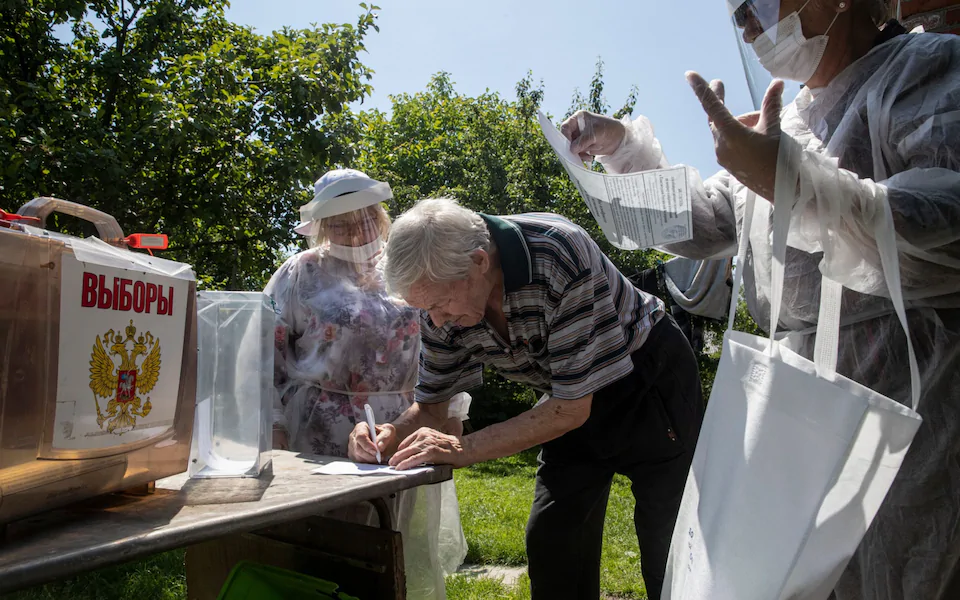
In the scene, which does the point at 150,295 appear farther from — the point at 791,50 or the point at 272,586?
the point at 791,50

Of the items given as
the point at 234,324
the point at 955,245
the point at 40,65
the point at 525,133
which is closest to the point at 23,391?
the point at 234,324

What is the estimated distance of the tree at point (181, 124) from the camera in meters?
4.35

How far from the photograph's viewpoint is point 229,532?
104 cm

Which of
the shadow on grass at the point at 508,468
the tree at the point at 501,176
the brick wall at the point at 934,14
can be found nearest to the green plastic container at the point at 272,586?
the brick wall at the point at 934,14

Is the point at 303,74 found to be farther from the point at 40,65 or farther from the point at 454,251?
the point at 454,251

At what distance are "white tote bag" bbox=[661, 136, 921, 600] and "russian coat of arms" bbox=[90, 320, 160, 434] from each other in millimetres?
947

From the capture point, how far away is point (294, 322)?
2.37m

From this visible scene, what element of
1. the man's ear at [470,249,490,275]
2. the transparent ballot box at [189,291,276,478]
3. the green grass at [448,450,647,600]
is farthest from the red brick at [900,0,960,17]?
the green grass at [448,450,647,600]

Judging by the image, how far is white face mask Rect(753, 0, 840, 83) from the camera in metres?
1.37

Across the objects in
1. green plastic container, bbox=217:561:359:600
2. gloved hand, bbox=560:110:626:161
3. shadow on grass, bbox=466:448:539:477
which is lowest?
shadow on grass, bbox=466:448:539:477

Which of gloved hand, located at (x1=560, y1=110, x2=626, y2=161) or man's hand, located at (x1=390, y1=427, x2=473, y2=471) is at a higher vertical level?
gloved hand, located at (x1=560, y1=110, x2=626, y2=161)

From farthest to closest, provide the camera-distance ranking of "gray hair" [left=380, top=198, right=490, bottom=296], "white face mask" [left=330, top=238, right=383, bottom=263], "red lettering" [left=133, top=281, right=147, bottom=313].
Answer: "white face mask" [left=330, top=238, right=383, bottom=263]
"gray hair" [left=380, top=198, right=490, bottom=296]
"red lettering" [left=133, top=281, right=147, bottom=313]

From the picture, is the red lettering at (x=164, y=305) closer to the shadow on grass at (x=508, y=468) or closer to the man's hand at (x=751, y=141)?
the man's hand at (x=751, y=141)

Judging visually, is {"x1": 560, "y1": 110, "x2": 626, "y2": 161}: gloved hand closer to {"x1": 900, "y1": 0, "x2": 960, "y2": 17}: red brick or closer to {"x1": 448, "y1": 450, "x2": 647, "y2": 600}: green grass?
{"x1": 900, "y1": 0, "x2": 960, "y2": 17}: red brick
